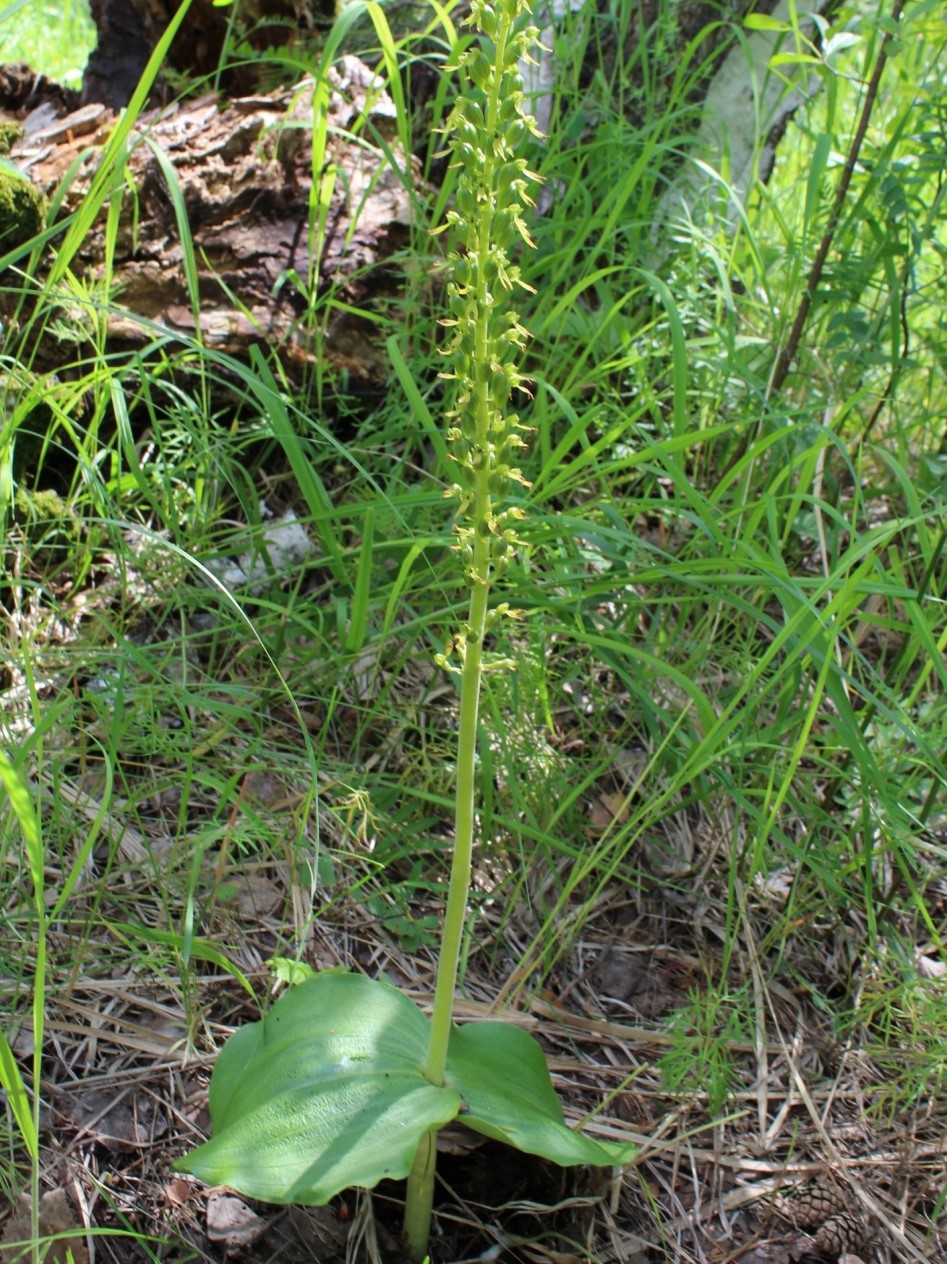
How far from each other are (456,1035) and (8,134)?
9.74 ft

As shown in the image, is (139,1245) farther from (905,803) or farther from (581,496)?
(581,496)

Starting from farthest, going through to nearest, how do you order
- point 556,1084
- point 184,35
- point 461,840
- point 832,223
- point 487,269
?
point 184,35
point 832,223
point 556,1084
point 461,840
point 487,269

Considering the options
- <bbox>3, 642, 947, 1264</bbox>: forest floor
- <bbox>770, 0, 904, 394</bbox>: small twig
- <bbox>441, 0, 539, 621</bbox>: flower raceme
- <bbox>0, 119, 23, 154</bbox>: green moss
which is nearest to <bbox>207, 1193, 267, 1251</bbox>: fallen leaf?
<bbox>3, 642, 947, 1264</bbox>: forest floor

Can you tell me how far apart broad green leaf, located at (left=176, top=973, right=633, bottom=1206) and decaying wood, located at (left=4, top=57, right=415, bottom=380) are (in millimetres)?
1940

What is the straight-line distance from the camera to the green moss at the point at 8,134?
324 cm

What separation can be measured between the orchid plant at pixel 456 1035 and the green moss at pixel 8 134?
6.99 ft

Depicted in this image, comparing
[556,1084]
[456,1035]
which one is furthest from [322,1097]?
[556,1084]

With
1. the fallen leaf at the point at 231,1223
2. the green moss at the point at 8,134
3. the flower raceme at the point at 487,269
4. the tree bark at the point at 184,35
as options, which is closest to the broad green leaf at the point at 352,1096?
the fallen leaf at the point at 231,1223

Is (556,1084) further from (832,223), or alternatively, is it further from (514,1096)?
(832,223)

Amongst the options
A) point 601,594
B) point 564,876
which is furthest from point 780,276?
point 564,876

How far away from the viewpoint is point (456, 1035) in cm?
190

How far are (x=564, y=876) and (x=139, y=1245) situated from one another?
112cm

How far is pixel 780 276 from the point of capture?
3812 mm

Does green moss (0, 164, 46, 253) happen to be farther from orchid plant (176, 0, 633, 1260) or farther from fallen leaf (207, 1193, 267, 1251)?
fallen leaf (207, 1193, 267, 1251)
